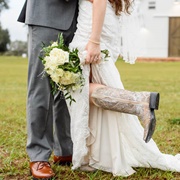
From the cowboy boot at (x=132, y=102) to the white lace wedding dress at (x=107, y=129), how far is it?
100mm

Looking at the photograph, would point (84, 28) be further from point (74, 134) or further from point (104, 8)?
point (74, 134)

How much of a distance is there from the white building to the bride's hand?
86.1ft

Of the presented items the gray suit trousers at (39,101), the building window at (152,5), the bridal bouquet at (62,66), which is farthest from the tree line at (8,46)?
the bridal bouquet at (62,66)

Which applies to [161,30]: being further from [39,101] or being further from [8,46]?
A: [39,101]

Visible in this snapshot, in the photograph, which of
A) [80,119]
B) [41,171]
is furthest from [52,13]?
[41,171]

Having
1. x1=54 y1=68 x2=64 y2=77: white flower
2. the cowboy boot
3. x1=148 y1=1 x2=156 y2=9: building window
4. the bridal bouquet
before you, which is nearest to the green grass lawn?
the cowboy boot

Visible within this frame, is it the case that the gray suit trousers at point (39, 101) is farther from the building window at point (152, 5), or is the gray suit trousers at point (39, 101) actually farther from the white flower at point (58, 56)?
the building window at point (152, 5)

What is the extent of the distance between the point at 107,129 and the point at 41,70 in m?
0.53

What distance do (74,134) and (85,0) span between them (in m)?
0.78

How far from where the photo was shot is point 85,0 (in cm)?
281

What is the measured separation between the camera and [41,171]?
2.83 m

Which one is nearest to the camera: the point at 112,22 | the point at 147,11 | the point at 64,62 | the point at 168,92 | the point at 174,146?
the point at 64,62

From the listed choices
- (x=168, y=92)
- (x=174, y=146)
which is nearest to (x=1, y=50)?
(x=168, y=92)

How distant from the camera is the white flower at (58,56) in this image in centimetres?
264
